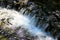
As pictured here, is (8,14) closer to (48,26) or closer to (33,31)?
(33,31)

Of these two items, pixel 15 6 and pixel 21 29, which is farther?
pixel 15 6

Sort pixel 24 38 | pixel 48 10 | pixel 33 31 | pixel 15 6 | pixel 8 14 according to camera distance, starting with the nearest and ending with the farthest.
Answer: pixel 24 38, pixel 33 31, pixel 48 10, pixel 8 14, pixel 15 6

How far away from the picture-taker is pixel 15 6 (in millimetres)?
8141

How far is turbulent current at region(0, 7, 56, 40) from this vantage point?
6.39m

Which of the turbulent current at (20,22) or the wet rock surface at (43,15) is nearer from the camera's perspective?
the wet rock surface at (43,15)

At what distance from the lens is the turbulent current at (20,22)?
639 centimetres

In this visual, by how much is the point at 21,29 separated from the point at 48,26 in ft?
3.62

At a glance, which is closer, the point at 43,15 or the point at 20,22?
the point at 43,15

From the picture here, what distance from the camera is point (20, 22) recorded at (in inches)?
278

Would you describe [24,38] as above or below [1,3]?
below

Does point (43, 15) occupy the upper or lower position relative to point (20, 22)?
upper

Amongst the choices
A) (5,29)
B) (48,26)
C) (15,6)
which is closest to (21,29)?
(5,29)

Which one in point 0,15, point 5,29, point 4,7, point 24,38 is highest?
point 4,7

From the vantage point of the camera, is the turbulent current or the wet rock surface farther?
the turbulent current
